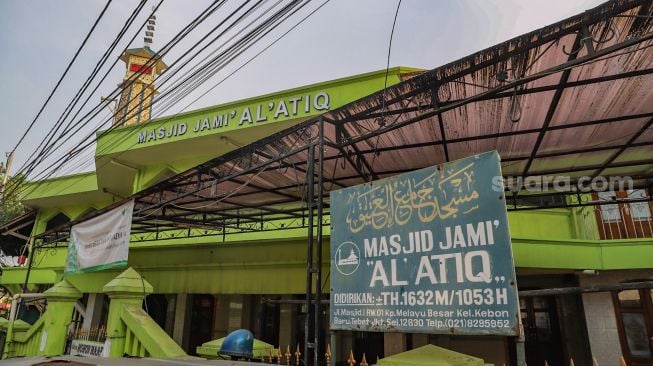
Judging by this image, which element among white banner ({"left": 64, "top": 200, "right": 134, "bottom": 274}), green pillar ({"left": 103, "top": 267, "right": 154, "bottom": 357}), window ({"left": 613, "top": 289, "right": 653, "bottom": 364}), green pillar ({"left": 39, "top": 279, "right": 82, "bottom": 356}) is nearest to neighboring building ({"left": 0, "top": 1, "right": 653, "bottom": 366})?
window ({"left": 613, "top": 289, "right": 653, "bottom": 364})

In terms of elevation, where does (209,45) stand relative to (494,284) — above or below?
above

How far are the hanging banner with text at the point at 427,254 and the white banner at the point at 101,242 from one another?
576 cm

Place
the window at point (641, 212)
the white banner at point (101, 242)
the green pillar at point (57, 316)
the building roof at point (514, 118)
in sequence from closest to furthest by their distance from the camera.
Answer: the building roof at point (514, 118) → the green pillar at point (57, 316) → the white banner at point (101, 242) → the window at point (641, 212)

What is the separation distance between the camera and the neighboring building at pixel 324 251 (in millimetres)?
8469

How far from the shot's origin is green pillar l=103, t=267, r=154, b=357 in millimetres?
5449

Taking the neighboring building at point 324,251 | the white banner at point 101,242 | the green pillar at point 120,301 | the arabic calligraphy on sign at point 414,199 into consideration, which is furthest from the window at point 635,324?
the white banner at point 101,242

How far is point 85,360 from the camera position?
3648 millimetres

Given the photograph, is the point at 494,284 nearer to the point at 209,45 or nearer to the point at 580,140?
the point at 580,140

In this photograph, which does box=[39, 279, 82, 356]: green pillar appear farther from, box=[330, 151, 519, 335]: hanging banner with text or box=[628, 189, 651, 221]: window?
box=[628, 189, 651, 221]: window

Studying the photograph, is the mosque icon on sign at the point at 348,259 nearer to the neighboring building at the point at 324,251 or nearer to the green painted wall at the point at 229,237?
the neighboring building at the point at 324,251

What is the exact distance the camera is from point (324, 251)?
10195mm

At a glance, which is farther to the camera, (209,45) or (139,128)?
(139,128)

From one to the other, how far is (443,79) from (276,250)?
7.81 meters

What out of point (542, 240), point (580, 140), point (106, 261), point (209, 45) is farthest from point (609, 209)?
point (106, 261)
